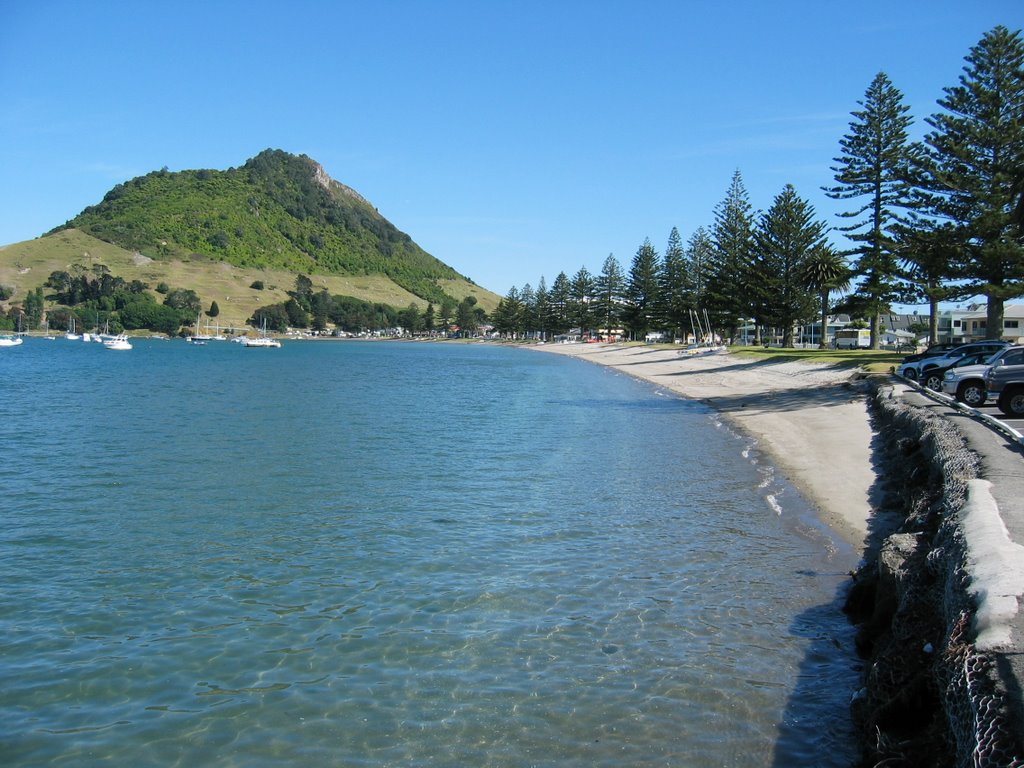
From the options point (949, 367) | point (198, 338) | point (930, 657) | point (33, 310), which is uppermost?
point (33, 310)

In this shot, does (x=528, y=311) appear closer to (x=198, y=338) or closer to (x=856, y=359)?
(x=198, y=338)

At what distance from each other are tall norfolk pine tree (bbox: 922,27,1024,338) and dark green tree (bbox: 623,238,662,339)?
192 ft

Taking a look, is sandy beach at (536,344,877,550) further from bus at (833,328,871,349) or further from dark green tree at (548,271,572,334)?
dark green tree at (548,271,572,334)

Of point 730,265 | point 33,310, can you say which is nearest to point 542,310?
point 730,265

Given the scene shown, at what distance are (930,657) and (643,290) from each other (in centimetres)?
9411

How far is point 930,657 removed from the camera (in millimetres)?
5676

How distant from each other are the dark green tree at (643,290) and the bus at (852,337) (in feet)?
69.2

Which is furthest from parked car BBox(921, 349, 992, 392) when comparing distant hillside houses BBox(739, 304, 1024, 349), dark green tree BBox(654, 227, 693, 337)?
dark green tree BBox(654, 227, 693, 337)

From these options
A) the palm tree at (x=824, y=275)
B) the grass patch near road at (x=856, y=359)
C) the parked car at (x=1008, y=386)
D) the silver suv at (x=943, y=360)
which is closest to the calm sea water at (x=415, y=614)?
the parked car at (x=1008, y=386)

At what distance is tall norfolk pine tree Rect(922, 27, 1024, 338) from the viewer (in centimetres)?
3222

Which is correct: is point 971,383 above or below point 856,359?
below

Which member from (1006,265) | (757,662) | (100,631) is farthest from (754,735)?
(1006,265)

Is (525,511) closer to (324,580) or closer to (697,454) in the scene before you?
(324,580)

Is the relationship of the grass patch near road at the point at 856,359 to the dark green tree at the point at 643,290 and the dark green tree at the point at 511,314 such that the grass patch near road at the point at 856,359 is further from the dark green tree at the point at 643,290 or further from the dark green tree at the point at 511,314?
the dark green tree at the point at 511,314
